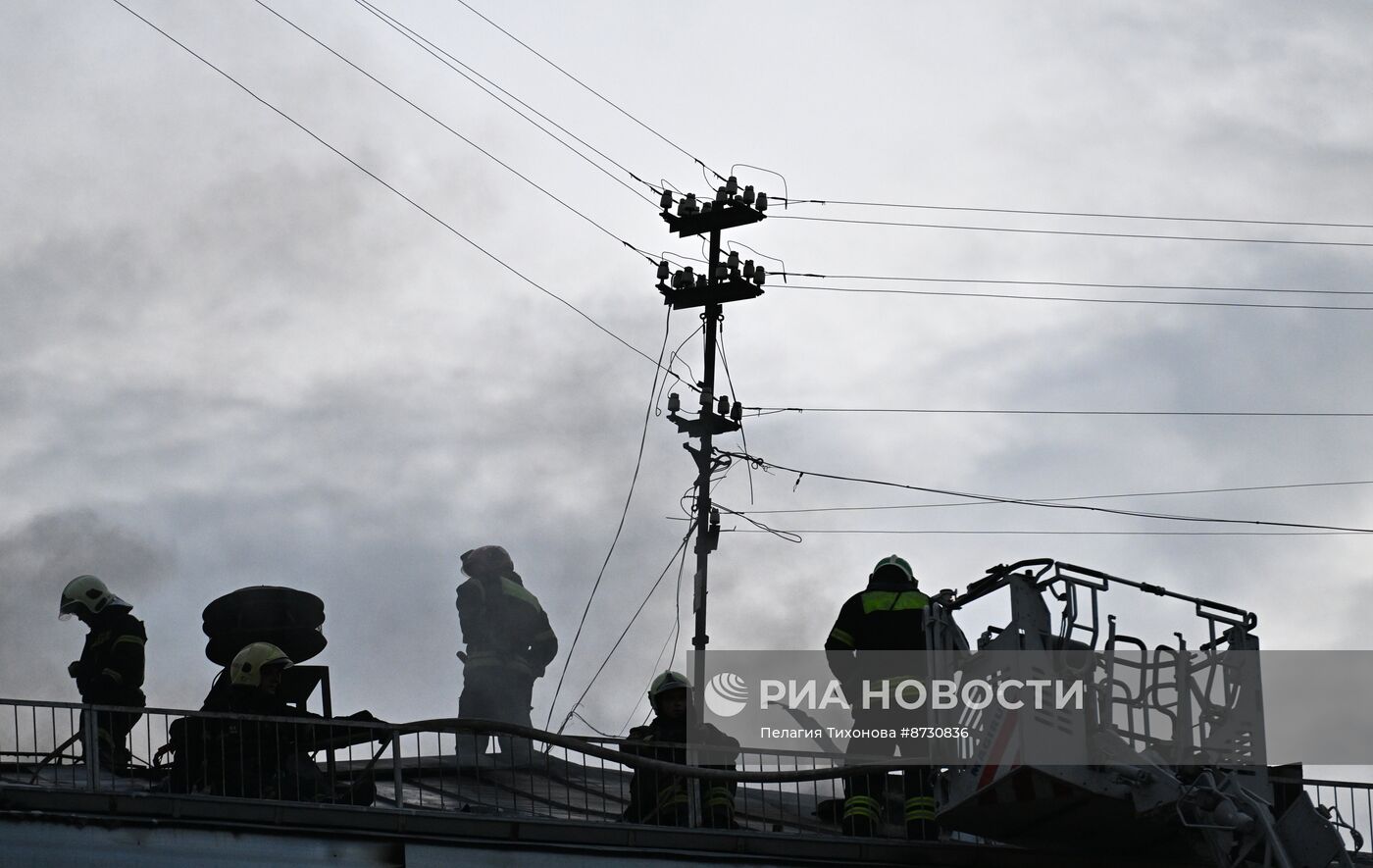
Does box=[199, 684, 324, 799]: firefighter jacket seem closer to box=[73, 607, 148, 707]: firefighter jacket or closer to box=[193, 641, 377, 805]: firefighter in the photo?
box=[193, 641, 377, 805]: firefighter

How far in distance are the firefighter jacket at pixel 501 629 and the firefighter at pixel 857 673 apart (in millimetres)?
4770

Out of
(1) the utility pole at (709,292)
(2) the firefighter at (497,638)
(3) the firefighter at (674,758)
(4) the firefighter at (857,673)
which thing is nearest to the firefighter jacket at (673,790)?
(3) the firefighter at (674,758)

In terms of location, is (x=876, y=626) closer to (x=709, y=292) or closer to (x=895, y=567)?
(x=895, y=567)

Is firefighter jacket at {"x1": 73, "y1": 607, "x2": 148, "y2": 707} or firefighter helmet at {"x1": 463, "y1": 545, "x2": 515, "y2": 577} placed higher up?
firefighter helmet at {"x1": 463, "y1": 545, "x2": 515, "y2": 577}

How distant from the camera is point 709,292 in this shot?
27.6 meters

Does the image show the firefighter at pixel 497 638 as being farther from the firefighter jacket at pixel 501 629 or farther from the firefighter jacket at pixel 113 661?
the firefighter jacket at pixel 113 661

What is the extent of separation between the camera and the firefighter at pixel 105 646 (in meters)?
16.7

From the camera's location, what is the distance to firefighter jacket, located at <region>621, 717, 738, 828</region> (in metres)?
15.6

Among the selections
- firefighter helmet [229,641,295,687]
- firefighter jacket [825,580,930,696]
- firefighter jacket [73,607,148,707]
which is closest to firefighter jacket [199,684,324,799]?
firefighter helmet [229,641,295,687]

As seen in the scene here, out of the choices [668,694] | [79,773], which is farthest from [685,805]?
[79,773]

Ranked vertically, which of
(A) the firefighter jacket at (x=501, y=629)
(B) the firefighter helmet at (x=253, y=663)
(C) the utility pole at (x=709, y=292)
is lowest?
(B) the firefighter helmet at (x=253, y=663)

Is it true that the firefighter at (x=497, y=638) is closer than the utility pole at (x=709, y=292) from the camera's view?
Yes

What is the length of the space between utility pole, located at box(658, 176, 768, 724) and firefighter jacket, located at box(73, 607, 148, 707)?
10860 mm

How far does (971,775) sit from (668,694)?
2.84 m
